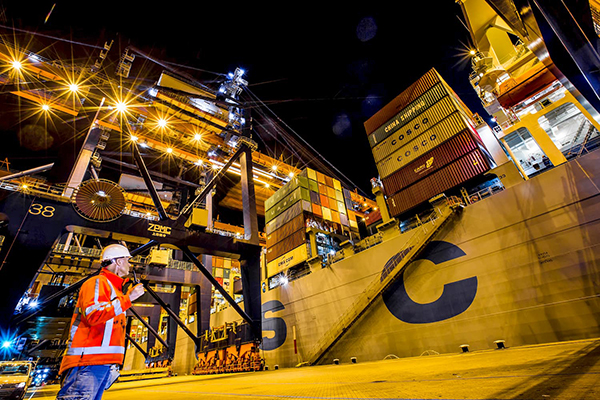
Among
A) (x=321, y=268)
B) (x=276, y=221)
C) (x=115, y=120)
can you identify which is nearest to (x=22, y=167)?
(x=115, y=120)

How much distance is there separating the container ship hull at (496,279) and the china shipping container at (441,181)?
3.14 metres

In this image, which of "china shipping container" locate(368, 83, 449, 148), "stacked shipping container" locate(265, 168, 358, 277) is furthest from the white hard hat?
"china shipping container" locate(368, 83, 449, 148)

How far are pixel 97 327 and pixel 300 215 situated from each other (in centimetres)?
2013

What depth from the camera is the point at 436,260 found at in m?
11.7

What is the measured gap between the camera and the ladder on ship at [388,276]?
1198 centimetres

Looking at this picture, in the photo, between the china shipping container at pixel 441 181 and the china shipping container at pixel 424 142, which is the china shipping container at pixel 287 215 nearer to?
the china shipping container at pixel 424 142

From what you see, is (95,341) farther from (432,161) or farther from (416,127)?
(416,127)

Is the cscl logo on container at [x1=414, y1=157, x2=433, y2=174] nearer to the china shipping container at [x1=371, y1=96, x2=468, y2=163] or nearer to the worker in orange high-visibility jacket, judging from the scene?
the china shipping container at [x1=371, y1=96, x2=468, y2=163]

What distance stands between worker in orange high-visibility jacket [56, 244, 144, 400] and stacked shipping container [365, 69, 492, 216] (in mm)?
15642

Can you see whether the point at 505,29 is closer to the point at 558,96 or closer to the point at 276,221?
the point at 558,96

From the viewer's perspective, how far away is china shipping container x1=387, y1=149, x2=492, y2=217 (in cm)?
1381

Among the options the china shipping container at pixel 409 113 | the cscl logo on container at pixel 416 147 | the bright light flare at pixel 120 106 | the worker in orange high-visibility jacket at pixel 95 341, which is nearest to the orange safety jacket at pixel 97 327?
the worker in orange high-visibility jacket at pixel 95 341

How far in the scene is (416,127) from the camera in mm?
17625

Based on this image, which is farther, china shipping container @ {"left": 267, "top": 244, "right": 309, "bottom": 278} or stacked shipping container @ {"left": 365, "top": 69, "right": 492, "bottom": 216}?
china shipping container @ {"left": 267, "top": 244, "right": 309, "bottom": 278}
